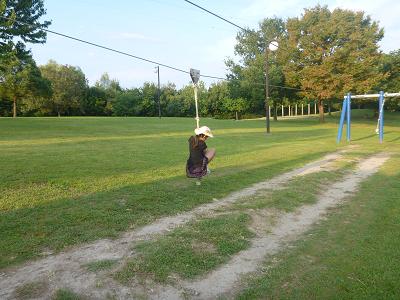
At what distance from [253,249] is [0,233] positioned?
3.53m

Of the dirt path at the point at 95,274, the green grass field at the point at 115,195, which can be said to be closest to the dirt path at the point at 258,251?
the dirt path at the point at 95,274

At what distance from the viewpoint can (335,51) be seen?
3641 centimetres

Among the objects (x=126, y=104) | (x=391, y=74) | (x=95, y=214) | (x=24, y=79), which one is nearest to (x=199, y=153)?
(x=95, y=214)

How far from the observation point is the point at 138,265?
4207 millimetres

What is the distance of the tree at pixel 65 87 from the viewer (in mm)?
63312

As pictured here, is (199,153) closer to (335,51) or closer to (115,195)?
(115,195)

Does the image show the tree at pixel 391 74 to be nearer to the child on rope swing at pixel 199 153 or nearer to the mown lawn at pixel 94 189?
the mown lawn at pixel 94 189

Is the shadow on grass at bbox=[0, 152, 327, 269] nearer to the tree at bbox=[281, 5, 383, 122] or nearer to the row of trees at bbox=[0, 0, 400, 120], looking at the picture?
the row of trees at bbox=[0, 0, 400, 120]

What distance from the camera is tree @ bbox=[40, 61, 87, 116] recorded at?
63.3m

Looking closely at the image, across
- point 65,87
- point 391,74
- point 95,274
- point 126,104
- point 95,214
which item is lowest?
point 95,274

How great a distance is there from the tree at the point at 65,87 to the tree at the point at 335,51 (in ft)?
137

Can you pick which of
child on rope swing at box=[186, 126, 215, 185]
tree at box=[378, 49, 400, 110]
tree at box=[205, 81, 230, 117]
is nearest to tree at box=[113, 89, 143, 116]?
tree at box=[205, 81, 230, 117]

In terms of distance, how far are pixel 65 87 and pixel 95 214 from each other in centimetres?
6339

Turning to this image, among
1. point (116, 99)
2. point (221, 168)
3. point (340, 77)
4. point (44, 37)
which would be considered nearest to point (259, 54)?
point (340, 77)
